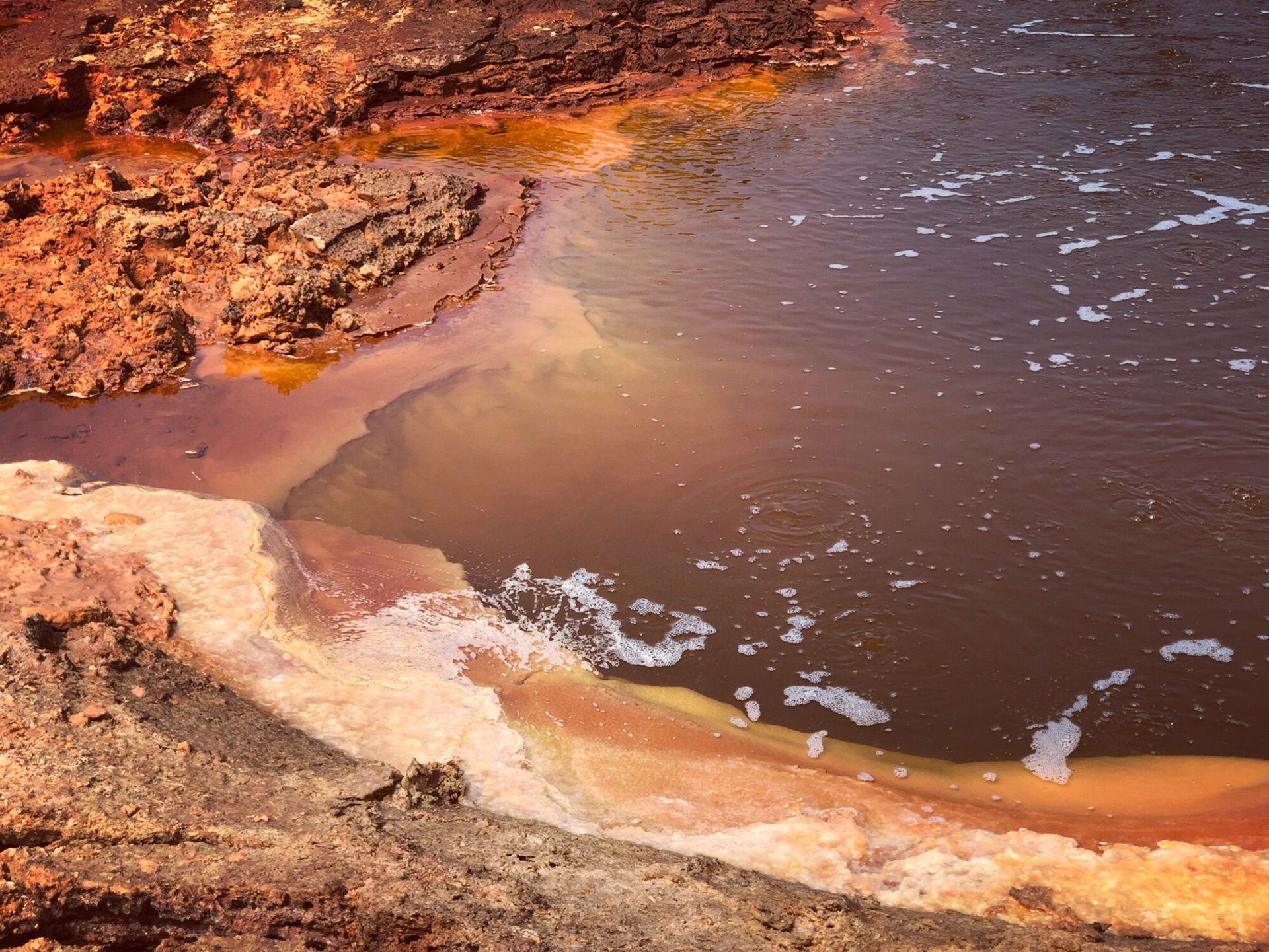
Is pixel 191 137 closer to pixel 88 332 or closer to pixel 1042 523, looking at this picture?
pixel 88 332

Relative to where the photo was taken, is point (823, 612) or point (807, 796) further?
point (823, 612)

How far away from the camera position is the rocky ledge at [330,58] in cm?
1136

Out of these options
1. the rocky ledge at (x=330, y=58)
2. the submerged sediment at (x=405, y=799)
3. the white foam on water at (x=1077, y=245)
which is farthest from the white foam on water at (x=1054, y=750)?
the rocky ledge at (x=330, y=58)

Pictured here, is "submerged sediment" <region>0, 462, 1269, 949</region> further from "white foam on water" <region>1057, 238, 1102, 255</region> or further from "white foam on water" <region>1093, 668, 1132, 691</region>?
"white foam on water" <region>1057, 238, 1102, 255</region>

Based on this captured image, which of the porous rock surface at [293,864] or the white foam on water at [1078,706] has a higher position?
the porous rock surface at [293,864]

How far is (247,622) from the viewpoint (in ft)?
14.0

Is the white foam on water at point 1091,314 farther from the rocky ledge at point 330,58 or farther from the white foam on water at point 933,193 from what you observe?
the rocky ledge at point 330,58

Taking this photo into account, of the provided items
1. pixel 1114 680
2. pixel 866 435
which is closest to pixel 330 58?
pixel 866 435

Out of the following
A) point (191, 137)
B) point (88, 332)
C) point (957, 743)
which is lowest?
point (957, 743)

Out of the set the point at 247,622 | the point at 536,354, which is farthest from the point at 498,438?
the point at 247,622

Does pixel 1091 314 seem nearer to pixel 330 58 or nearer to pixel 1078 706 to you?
pixel 1078 706

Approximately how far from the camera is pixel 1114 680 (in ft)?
13.5

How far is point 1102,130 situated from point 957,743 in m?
8.50

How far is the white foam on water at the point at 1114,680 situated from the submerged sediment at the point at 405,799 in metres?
0.94
